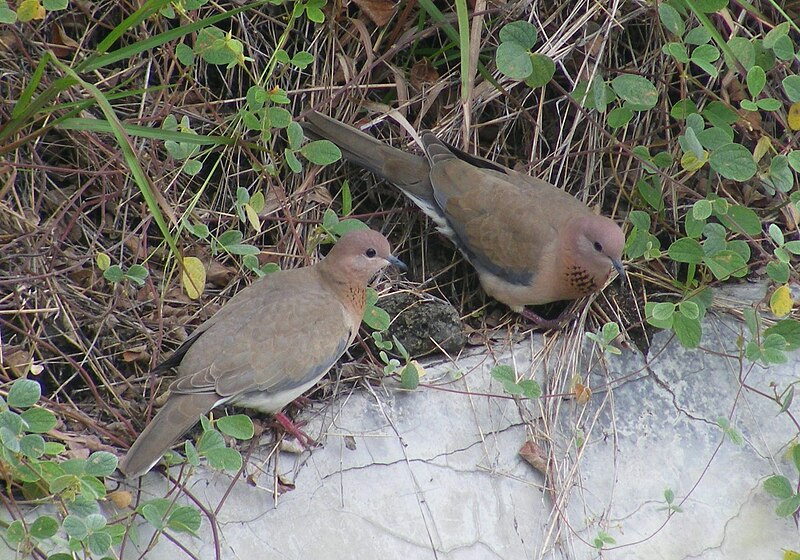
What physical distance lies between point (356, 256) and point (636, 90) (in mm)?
1227

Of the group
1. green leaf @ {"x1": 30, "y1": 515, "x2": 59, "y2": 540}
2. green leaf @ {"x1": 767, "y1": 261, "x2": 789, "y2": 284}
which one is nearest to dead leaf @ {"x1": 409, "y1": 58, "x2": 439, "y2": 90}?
green leaf @ {"x1": 767, "y1": 261, "x2": 789, "y2": 284}

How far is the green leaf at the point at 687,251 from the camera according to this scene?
3.43 meters

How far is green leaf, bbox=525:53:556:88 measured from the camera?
3529 mm

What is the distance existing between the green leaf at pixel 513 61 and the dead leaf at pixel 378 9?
63 centimetres

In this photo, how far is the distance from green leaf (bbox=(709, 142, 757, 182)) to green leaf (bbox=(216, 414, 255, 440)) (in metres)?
1.92

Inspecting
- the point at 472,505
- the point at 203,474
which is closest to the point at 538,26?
the point at 472,505

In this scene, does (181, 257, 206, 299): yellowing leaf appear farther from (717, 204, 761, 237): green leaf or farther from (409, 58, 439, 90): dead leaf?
(717, 204, 761, 237): green leaf

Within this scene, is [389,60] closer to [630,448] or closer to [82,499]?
[630,448]

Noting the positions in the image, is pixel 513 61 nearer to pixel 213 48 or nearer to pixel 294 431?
pixel 213 48

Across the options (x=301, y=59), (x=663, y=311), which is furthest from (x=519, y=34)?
(x=663, y=311)

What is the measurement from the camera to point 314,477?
10.1ft

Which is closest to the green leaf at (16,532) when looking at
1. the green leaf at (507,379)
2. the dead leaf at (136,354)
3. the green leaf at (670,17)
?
the dead leaf at (136,354)

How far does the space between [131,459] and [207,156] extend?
1.43 metres

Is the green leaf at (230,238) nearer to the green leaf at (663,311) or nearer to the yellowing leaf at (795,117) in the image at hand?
the green leaf at (663,311)
